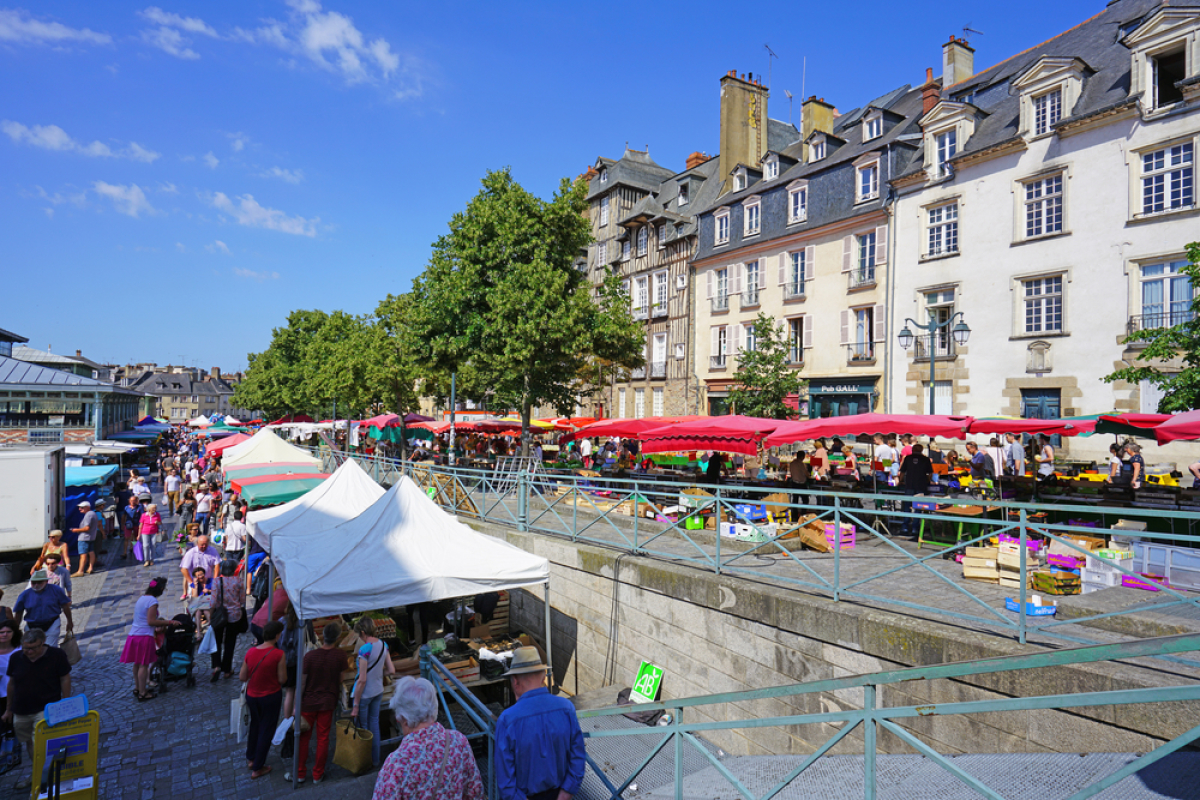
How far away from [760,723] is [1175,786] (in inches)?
58.6

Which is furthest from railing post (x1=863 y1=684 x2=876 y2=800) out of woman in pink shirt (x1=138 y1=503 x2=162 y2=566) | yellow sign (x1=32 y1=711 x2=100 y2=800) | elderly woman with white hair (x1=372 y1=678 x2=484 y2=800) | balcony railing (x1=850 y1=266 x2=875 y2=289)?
balcony railing (x1=850 y1=266 x2=875 y2=289)

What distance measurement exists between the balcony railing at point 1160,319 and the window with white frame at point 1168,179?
262 centimetres

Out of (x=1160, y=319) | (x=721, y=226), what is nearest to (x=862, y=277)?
(x=721, y=226)

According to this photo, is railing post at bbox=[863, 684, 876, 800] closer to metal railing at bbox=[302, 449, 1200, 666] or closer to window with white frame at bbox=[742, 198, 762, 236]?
metal railing at bbox=[302, 449, 1200, 666]

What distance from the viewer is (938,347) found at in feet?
72.4

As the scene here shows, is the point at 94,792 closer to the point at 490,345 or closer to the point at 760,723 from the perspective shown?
the point at 760,723

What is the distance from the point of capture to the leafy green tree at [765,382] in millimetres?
23078

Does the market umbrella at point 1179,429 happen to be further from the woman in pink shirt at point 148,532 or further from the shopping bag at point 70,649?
the woman in pink shirt at point 148,532

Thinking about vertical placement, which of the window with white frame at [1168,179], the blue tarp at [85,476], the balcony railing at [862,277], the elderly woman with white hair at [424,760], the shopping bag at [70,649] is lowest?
the shopping bag at [70,649]

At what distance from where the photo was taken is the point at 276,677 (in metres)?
6.78

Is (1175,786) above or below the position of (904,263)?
below

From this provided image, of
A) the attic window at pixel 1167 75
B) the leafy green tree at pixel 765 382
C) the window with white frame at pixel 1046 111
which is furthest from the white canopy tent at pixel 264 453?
the attic window at pixel 1167 75

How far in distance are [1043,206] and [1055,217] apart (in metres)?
0.48

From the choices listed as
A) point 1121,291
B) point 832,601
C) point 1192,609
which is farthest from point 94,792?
point 1121,291
